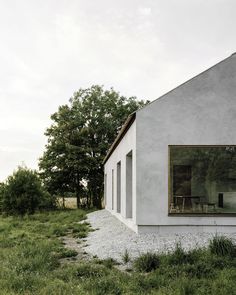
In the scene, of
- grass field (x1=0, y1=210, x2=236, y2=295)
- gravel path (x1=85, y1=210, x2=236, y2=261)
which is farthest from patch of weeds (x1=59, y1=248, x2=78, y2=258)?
gravel path (x1=85, y1=210, x2=236, y2=261)

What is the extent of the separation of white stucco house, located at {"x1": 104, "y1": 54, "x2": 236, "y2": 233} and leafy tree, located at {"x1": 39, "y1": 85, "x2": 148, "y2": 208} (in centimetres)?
2181

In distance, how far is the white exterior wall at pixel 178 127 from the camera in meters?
11.9

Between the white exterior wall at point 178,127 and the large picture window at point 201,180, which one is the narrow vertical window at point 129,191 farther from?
the large picture window at point 201,180

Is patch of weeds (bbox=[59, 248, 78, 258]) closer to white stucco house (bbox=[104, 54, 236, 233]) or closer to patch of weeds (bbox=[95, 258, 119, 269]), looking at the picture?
patch of weeds (bbox=[95, 258, 119, 269])

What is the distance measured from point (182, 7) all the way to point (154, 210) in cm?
657

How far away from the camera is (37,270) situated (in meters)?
7.93

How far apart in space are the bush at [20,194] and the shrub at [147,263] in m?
17.5

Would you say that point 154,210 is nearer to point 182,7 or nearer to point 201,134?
point 201,134

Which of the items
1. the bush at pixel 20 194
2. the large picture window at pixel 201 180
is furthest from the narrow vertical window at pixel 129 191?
the bush at pixel 20 194

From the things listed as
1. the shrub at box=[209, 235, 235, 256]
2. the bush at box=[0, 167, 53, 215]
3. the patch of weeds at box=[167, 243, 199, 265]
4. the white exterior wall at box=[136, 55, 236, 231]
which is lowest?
the patch of weeds at box=[167, 243, 199, 265]

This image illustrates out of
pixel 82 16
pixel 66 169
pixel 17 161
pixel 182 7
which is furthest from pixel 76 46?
pixel 66 169

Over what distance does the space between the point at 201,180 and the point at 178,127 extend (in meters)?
1.66

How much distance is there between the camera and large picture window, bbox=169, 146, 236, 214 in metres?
11.8

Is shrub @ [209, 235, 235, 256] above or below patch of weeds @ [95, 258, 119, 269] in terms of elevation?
above
